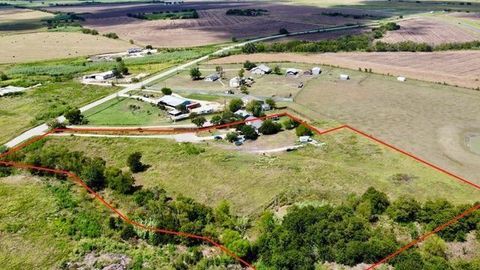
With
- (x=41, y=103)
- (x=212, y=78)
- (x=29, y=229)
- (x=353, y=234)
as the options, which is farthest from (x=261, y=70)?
(x=29, y=229)

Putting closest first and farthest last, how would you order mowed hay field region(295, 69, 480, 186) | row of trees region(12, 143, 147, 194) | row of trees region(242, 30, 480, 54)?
row of trees region(12, 143, 147, 194) → mowed hay field region(295, 69, 480, 186) → row of trees region(242, 30, 480, 54)

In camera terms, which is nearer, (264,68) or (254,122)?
(254,122)

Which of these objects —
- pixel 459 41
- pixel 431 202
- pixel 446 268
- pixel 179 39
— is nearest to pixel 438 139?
pixel 431 202

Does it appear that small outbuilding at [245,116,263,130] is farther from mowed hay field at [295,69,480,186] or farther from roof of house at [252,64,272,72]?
roof of house at [252,64,272,72]

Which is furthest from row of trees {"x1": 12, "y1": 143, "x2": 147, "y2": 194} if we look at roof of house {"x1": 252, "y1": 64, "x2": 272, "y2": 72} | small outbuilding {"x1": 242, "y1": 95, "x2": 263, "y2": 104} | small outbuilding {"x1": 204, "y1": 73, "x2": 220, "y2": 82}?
roof of house {"x1": 252, "y1": 64, "x2": 272, "y2": 72}

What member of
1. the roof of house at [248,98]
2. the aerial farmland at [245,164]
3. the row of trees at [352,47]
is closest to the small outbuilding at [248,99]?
the roof of house at [248,98]

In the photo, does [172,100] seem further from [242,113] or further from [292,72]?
[292,72]

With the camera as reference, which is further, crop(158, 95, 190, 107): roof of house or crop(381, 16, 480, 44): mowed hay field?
crop(381, 16, 480, 44): mowed hay field
